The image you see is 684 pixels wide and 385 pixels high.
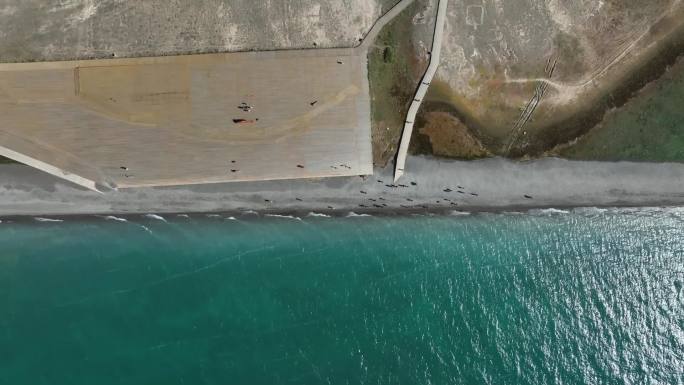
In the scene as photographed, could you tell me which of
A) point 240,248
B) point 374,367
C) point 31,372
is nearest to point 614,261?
point 374,367

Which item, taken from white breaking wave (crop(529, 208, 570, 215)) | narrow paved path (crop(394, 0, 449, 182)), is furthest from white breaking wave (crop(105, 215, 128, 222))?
white breaking wave (crop(529, 208, 570, 215))

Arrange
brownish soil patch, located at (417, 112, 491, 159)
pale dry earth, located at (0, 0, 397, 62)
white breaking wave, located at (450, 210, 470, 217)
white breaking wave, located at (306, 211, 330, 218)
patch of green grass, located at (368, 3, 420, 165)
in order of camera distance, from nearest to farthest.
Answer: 1. pale dry earth, located at (0, 0, 397, 62)
2. patch of green grass, located at (368, 3, 420, 165)
3. brownish soil patch, located at (417, 112, 491, 159)
4. white breaking wave, located at (306, 211, 330, 218)
5. white breaking wave, located at (450, 210, 470, 217)

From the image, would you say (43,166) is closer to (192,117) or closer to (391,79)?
(192,117)

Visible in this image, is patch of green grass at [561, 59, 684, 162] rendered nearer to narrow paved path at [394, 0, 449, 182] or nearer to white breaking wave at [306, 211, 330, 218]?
narrow paved path at [394, 0, 449, 182]

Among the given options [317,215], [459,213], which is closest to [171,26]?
[317,215]

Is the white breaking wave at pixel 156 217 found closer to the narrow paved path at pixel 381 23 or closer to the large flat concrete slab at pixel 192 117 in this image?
the large flat concrete slab at pixel 192 117
